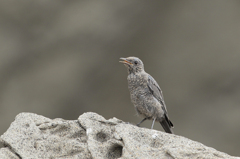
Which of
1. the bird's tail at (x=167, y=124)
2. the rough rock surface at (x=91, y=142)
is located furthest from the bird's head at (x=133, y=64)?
the rough rock surface at (x=91, y=142)

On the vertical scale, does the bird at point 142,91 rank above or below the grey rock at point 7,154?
above

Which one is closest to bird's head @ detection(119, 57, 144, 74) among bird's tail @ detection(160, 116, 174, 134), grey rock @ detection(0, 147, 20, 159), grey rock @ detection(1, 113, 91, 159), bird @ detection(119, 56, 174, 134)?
bird @ detection(119, 56, 174, 134)

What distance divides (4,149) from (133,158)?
133cm

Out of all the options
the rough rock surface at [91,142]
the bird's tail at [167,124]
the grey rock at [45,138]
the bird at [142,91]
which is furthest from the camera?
the bird's tail at [167,124]

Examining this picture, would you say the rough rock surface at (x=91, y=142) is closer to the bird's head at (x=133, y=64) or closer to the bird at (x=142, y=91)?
the bird at (x=142, y=91)

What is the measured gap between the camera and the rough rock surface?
3.22m

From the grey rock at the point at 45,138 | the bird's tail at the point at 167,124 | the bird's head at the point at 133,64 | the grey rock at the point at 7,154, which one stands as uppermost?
the bird's head at the point at 133,64

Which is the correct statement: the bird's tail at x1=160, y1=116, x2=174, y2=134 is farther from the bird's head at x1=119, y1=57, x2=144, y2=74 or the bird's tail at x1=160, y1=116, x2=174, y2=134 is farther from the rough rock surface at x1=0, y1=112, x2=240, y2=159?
the rough rock surface at x1=0, y1=112, x2=240, y2=159

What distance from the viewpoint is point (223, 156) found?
3316 millimetres

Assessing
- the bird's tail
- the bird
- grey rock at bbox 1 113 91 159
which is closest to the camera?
grey rock at bbox 1 113 91 159

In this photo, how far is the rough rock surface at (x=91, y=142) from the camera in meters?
3.22

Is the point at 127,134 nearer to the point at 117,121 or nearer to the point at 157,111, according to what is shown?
the point at 117,121

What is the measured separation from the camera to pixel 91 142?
3.42 metres

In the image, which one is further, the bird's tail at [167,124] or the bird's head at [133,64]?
the bird's tail at [167,124]
